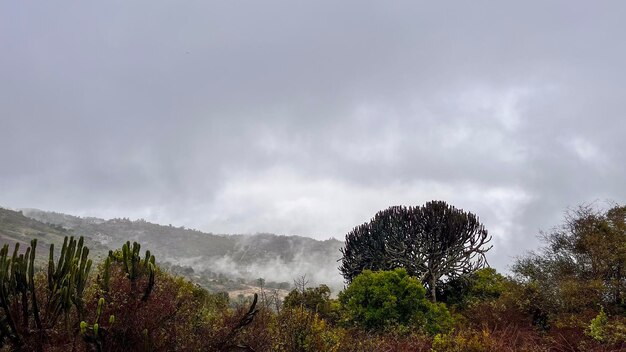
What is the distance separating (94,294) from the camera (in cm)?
935

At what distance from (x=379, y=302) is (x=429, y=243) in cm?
587

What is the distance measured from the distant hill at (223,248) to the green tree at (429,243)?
73975 mm

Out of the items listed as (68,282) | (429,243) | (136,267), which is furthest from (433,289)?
(68,282)

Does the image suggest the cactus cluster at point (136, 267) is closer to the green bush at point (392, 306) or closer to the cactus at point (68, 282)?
the cactus at point (68, 282)

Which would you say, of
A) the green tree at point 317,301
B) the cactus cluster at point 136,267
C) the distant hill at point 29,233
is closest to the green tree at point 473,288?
the green tree at point 317,301

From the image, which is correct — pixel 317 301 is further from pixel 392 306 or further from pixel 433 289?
pixel 392 306

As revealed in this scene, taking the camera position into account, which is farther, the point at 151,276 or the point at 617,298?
the point at 617,298

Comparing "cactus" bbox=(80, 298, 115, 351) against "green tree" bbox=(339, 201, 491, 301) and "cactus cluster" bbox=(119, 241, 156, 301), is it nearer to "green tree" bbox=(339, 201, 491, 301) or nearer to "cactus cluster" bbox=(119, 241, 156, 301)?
"cactus cluster" bbox=(119, 241, 156, 301)

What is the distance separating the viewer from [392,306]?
20.2 meters

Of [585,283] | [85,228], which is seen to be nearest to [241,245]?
[85,228]

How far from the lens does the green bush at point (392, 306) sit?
19969 millimetres

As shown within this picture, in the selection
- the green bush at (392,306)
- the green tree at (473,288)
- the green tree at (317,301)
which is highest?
the green tree at (473,288)

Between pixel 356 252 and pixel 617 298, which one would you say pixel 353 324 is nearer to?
pixel 356 252

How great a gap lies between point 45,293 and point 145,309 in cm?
268
